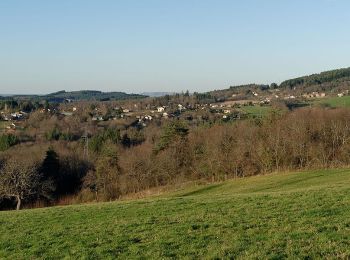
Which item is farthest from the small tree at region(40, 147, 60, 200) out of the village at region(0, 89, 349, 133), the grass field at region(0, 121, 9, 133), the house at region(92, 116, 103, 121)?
the house at region(92, 116, 103, 121)

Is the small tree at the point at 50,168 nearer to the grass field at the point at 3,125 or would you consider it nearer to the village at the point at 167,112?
the village at the point at 167,112

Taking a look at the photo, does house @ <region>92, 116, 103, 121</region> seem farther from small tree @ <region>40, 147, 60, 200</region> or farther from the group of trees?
small tree @ <region>40, 147, 60, 200</region>

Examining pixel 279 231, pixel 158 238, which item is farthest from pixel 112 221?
pixel 279 231

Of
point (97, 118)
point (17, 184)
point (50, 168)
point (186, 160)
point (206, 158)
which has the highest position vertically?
point (97, 118)

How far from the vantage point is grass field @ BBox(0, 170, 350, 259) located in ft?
36.6

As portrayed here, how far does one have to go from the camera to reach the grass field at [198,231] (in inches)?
440

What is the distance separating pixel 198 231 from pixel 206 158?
51.5 m

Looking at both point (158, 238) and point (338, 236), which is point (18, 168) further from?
point (338, 236)

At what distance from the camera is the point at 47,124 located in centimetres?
13050

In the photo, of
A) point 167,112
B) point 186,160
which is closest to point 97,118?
point 167,112

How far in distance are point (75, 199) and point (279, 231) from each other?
53410 millimetres

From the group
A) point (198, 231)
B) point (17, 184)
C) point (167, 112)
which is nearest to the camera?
point (198, 231)

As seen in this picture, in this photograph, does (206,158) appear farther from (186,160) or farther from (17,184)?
(17,184)

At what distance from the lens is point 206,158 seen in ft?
213
